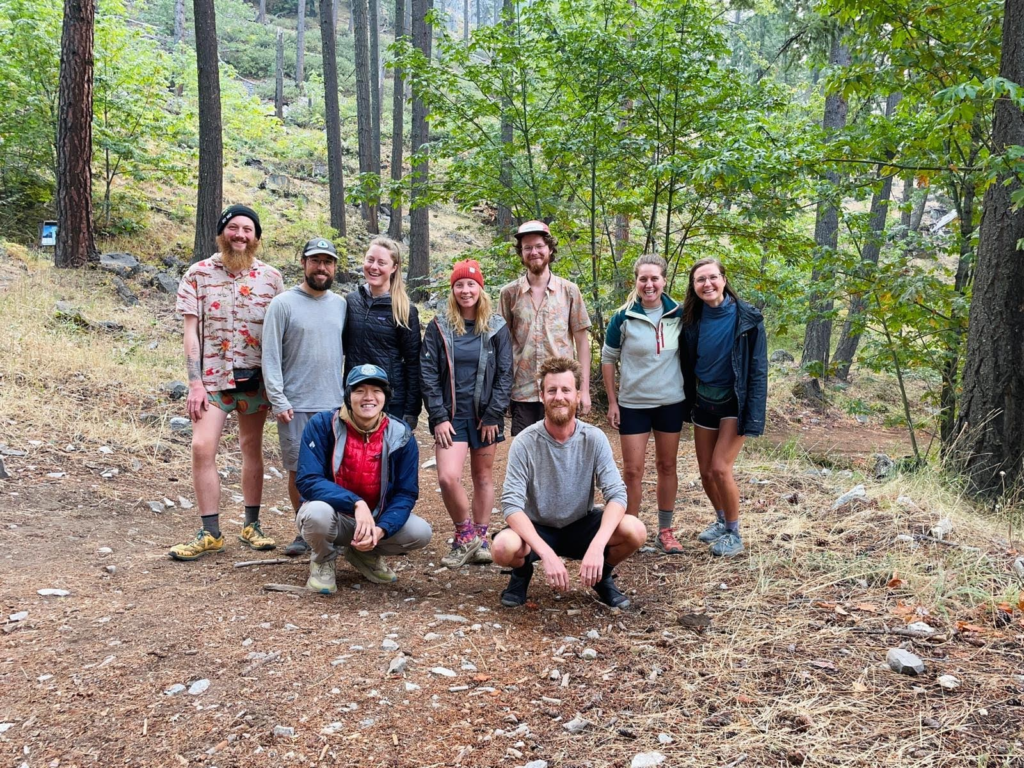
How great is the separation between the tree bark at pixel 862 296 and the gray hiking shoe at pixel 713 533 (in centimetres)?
312

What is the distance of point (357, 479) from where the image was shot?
4031mm

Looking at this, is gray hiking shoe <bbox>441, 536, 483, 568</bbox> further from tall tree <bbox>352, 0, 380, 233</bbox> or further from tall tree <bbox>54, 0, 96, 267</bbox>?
tall tree <bbox>352, 0, 380, 233</bbox>

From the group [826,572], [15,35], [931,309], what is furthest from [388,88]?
[826,572]

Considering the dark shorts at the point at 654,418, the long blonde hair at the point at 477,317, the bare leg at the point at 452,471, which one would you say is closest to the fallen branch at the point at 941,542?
the dark shorts at the point at 654,418

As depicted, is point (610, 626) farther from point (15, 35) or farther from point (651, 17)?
point (15, 35)

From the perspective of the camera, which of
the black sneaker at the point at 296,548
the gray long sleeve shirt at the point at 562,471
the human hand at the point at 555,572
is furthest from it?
the black sneaker at the point at 296,548

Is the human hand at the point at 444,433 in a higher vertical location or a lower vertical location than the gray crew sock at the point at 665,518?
higher

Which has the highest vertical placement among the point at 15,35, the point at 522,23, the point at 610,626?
the point at 15,35

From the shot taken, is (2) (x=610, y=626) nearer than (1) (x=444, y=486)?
Yes

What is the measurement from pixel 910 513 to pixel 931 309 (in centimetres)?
294

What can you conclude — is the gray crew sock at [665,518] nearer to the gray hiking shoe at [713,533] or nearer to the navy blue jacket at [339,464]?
the gray hiking shoe at [713,533]

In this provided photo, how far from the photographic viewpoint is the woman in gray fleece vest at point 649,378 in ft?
15.0

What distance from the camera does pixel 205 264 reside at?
4527mm

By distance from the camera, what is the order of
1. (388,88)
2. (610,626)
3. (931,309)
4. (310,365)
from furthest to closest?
(388,88) < (931,309) < (310,365) < (610,626)
